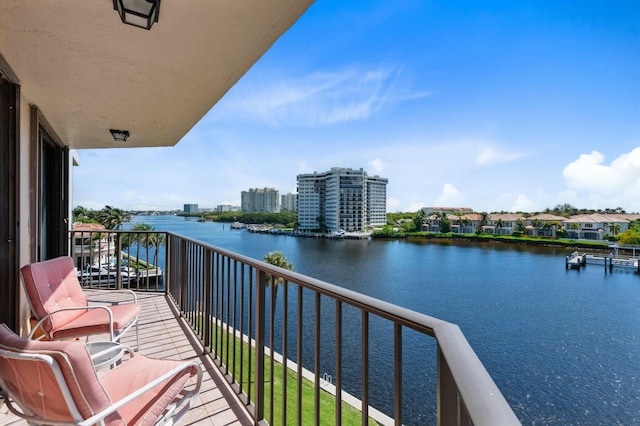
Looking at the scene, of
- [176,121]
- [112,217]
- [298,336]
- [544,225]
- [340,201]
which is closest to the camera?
[298,336]

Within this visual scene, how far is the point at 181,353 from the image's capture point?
2.83 metres

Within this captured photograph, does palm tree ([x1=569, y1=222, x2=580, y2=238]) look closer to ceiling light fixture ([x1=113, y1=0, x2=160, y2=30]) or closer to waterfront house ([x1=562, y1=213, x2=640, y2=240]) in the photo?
waterfront house ([x1=562, y1=213, x2=640, y2=240])

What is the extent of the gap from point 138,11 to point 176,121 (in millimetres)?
2222

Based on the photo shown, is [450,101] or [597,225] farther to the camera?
[597,225]

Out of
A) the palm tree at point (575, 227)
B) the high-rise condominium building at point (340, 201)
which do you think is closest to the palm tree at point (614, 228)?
the palm tree at point (575, 227)

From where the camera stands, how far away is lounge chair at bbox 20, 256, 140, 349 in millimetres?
2240

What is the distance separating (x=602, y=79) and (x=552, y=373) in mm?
A: 32181

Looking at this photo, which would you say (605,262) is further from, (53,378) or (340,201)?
(53,378)

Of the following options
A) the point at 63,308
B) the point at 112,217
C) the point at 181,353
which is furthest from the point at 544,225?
the point at 63,308

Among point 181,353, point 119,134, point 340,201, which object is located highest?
point 340,201

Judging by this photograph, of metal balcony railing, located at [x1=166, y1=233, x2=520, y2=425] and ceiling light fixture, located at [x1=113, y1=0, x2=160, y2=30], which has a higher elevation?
ceiling light fixture, located at [x1=113, y1=0, x2=160, y2=30]

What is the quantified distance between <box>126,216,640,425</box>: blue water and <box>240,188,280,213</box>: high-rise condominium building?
40.7 m

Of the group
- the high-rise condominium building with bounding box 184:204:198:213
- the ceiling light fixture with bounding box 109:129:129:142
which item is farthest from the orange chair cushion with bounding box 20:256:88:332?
the high-rise condominium building with bounding box 184:204:198:213

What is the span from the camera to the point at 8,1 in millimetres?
1727
